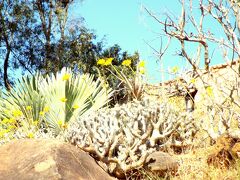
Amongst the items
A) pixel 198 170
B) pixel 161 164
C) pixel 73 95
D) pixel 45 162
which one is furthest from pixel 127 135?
pixel 73 95

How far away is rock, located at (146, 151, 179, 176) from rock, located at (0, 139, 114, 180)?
0.52m

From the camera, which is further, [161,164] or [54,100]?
A: [54,100]

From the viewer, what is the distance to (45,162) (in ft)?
13.9

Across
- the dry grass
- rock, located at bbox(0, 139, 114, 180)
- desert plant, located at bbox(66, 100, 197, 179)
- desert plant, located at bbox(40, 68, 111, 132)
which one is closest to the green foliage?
desert plant, located at bbox(40, 68, 111, 132)

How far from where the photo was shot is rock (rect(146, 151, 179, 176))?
5.09 metres

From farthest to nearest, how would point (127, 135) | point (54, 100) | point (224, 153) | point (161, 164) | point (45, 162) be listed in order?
point (54, 100), point (127, 135), point (161, 164), point (224, 153), point (45, 162)

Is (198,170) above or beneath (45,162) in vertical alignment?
beneath

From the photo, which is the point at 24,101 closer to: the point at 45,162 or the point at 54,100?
the point at 54,100

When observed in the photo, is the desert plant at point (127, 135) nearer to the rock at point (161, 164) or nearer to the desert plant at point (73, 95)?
the rock at point (161, 164)

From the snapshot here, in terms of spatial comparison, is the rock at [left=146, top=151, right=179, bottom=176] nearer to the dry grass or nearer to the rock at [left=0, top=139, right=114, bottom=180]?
the dry grass

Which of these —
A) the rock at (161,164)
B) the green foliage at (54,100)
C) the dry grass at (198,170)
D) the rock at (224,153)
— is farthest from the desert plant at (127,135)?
the green foliage at (54,100)

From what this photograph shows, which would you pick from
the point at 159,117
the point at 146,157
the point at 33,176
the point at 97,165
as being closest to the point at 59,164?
the point at 33,176

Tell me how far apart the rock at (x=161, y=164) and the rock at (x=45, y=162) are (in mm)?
515

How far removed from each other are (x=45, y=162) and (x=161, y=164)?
1448mm
